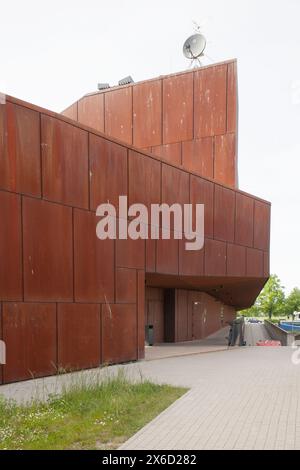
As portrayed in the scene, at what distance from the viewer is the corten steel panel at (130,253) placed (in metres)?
13.8

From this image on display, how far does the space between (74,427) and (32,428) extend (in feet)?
1.98

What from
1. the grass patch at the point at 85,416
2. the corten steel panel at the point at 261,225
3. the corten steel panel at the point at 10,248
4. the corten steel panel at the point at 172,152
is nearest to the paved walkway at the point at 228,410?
the grass patch at the point at 85,416

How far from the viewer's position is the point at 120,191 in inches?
551

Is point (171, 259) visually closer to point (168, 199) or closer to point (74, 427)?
point (168, 199)

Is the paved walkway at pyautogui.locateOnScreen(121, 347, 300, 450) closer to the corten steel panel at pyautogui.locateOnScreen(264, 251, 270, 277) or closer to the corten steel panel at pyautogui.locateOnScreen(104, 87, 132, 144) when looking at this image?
the corten steel panel at pyautogui.locateOnScreen(264, 251, 270, 277)

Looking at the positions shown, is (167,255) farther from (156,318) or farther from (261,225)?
(261,225)

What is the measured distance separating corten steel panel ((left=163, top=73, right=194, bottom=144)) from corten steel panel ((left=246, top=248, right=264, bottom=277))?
23.0 feet

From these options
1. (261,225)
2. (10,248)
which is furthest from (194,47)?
(10,248)

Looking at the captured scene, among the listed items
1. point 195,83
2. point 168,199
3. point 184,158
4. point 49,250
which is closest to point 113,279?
point 49,250

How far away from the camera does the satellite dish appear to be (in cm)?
2611

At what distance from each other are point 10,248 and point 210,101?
51.3 feet

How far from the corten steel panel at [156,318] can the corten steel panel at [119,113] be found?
921cm

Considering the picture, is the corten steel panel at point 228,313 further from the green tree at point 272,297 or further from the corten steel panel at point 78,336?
the green tree at point 272,297

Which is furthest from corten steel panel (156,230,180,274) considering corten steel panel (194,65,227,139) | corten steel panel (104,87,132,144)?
corten steel panel (104,87,132,144)
